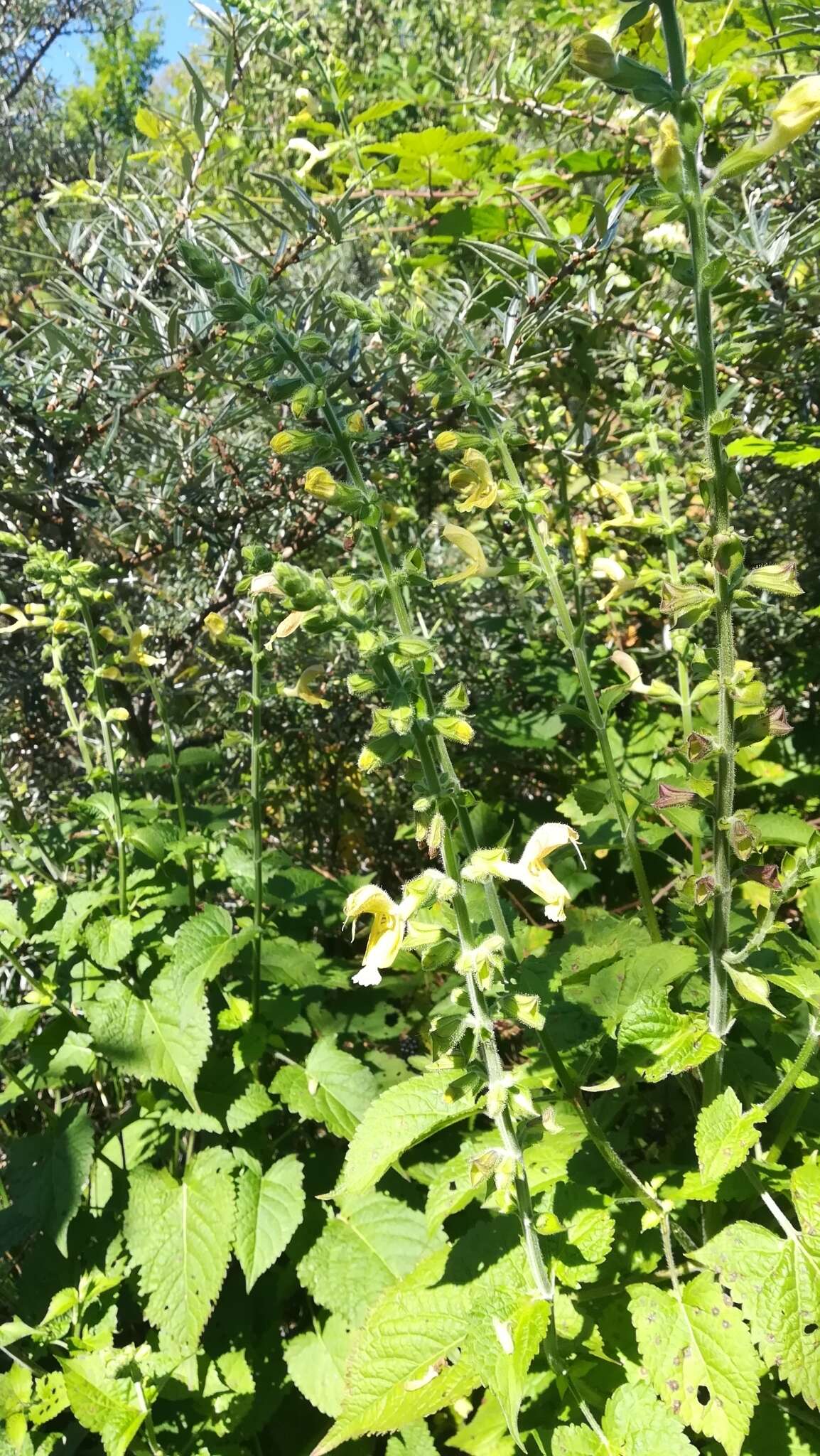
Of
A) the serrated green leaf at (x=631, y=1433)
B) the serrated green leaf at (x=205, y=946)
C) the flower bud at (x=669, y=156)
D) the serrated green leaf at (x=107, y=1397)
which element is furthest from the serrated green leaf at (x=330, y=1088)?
the flower bud at (x=669, y=156)

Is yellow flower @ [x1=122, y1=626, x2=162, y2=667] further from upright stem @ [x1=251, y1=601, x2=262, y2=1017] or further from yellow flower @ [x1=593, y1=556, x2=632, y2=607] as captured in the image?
yellow flower @ [x1=593, y1=556, x2=632, y2=607]

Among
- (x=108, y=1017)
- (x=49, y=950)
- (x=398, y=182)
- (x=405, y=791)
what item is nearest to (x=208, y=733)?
Result: (x=405, y=791)

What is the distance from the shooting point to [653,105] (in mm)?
1100

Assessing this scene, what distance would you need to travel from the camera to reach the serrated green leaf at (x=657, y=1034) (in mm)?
1401

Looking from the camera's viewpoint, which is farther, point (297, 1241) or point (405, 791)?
point (405, 791)

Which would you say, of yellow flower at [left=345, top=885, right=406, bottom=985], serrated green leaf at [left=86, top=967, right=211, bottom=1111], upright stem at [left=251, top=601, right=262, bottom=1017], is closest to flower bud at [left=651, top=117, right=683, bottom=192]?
yellow flower at [left=345, top=885, right=406, bottom=985]

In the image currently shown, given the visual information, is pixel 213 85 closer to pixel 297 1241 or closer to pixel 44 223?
pixel 44 223

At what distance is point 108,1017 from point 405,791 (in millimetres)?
1418

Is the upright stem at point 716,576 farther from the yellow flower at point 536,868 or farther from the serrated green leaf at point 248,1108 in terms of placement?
the serrated green leaf at point 248,1108

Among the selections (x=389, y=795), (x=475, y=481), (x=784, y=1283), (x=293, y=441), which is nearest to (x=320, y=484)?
(x=293, y=441)

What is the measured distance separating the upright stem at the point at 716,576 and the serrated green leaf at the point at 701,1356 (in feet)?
1.05

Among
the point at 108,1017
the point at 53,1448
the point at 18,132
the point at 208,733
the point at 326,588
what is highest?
the point at 18,132

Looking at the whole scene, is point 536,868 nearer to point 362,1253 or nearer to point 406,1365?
point 406,1365

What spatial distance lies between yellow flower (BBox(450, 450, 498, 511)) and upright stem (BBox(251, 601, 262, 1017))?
542mm
